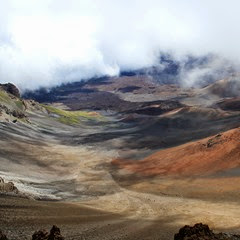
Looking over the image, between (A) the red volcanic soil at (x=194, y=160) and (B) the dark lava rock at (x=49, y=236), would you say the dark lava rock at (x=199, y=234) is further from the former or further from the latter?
(A) the red volcanic soil at (x=194, y=160)

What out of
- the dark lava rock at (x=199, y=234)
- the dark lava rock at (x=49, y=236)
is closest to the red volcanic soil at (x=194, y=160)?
the dark lava rock at (x=199, y=234)

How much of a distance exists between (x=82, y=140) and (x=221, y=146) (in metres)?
45.9

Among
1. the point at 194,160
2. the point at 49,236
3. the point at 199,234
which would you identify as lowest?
the point at 199,234

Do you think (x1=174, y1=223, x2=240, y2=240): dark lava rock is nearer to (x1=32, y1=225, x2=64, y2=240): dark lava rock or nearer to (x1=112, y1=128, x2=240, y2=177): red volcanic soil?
(x1=32, y1=225, x2=64, y2=240): dark lava rock

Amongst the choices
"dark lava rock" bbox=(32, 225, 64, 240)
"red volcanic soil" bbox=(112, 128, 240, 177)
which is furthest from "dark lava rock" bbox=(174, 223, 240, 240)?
"red volcanic soil" bbox=(112, 128, 240, 177)

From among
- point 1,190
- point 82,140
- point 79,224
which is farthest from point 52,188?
point 82,140

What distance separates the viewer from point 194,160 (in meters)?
65.1

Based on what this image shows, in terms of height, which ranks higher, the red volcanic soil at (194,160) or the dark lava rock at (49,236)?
the red volcanic soil at (194,160)

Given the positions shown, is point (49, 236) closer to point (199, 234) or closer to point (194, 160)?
point (199, 234)

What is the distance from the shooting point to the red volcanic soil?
5988cm

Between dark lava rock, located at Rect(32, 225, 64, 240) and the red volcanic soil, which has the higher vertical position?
the red volcanic soil

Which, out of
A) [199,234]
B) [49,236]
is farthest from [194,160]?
[49,236]

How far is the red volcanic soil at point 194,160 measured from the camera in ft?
196

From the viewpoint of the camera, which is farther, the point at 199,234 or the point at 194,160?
the point at 194,160
